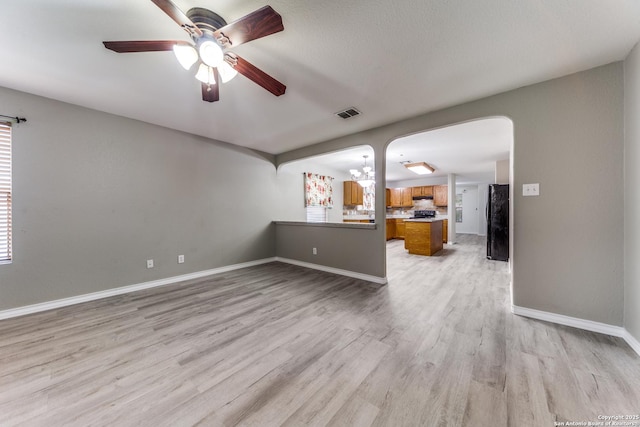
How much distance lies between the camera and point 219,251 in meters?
4.05

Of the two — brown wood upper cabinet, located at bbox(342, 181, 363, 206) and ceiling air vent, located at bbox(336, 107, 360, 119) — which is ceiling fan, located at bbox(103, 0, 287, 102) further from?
brown wood upper cabinet, located at bbox(342, 181, 363, 206)

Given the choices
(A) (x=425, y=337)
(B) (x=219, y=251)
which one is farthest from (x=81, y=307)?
(A) (x=425, y=337)

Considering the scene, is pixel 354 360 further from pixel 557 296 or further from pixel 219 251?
pixel 219 251

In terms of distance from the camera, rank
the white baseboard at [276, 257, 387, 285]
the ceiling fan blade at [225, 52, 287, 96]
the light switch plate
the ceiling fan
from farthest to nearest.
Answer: the white baseboard at [276, 257, 387, 285] → the light switch plate → the ceiling fan blade at [225, 52, 287, 96] → the ceiling fan

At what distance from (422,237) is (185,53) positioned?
218 inches

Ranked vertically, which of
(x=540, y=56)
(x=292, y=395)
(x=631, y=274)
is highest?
(x=540, y=56)

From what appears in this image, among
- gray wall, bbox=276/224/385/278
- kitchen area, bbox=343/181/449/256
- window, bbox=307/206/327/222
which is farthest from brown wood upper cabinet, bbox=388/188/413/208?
gray wall, bbox=276/224/385/278

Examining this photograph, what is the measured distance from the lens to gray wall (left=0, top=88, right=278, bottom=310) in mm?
2480

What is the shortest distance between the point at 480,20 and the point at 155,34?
90.1 inches

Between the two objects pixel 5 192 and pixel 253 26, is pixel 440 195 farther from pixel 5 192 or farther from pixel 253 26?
pixel 5 192

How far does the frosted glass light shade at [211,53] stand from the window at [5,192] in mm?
2711

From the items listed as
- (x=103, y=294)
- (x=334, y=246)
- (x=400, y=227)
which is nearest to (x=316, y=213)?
(x=334, y=246)

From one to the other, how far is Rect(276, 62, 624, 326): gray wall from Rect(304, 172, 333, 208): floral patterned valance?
4.04 meters

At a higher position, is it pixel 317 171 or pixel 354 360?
pixel 317 171
